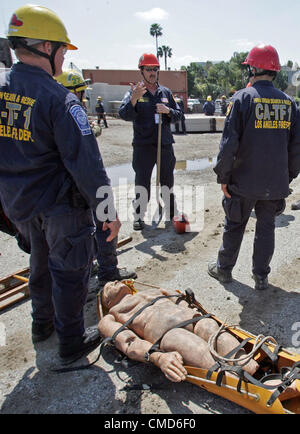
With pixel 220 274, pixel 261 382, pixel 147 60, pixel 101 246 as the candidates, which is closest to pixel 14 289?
pixel 101 246

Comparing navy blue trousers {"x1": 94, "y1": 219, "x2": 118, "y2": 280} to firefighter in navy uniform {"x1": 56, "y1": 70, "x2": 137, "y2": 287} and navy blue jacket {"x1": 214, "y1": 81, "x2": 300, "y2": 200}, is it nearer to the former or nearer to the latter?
firefighter in navy uniform {"x1": 56, "y1": 70, "x2": 137, "y2": 287}

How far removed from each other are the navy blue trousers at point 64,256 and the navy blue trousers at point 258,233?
1.61 metres

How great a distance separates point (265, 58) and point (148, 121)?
2.39 m

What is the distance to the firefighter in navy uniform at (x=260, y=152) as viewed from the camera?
3.14 meters

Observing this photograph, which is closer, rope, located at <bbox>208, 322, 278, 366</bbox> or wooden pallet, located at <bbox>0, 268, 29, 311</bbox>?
rope, located at <bbox>208, 322, 278, 366</bbox>

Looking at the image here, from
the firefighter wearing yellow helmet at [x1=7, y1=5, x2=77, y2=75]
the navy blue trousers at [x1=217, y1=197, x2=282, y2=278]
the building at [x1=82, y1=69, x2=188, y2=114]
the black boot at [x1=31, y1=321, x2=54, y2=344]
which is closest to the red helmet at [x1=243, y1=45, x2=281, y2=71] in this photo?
the navy blue trousers at [x1=217, y1=197, x2=282, y2=278]

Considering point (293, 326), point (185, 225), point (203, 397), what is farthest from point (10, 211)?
point (185, 225)

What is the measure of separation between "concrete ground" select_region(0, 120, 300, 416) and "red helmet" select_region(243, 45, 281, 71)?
2.23 m

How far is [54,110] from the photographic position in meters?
2.16

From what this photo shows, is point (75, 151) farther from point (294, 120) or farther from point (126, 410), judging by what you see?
point (294, 120)

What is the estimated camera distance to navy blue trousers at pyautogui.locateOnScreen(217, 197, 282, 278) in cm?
346

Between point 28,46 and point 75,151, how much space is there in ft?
2.54
